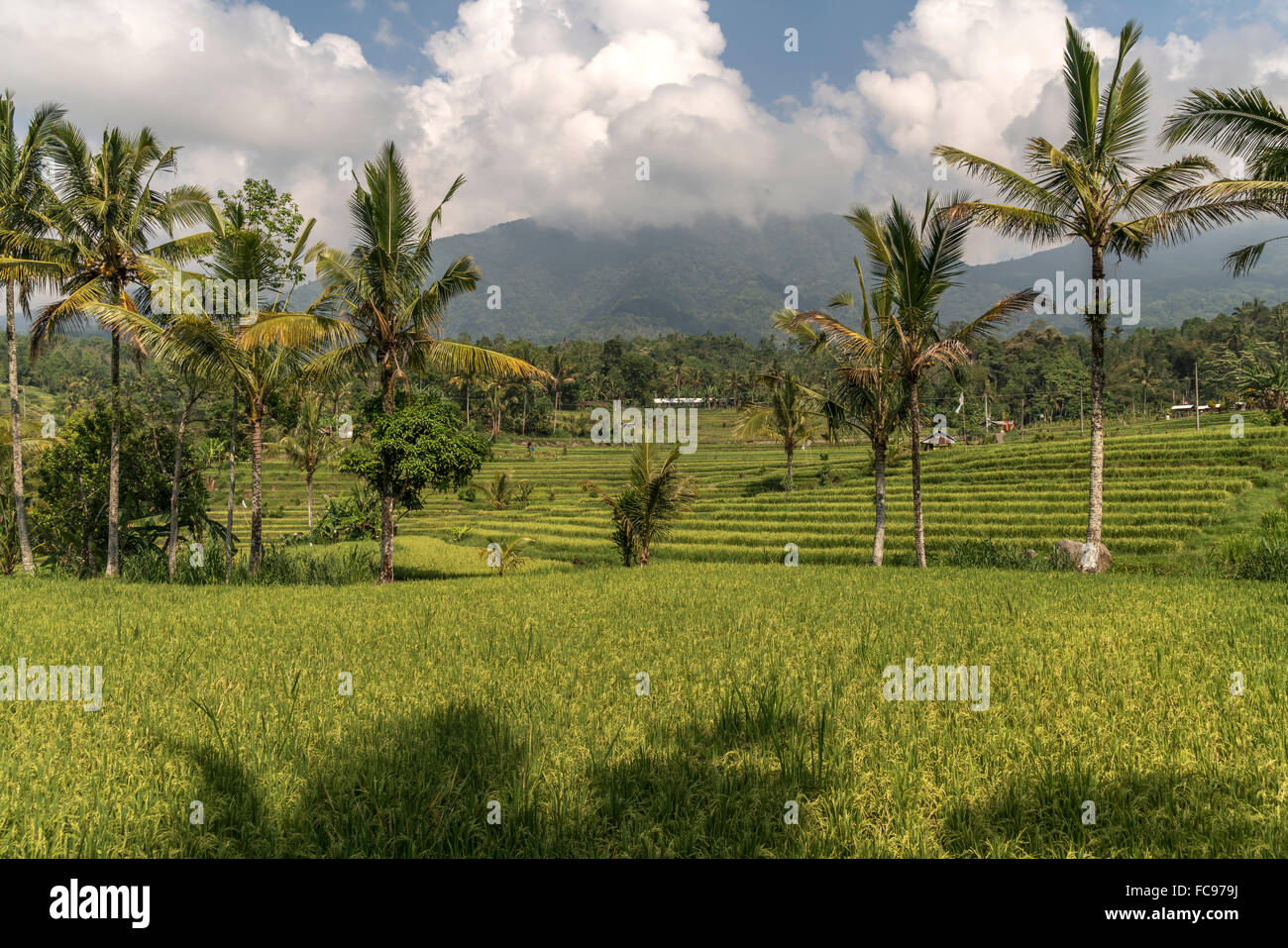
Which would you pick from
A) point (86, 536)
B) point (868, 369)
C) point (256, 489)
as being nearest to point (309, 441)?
point (86, 536)

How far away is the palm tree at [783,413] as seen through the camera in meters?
21.8

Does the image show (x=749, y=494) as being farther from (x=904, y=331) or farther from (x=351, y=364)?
(x=351, y=364)

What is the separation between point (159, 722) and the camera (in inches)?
199

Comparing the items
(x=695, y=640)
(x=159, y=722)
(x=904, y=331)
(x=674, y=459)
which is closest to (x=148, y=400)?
(x=674, y=459)

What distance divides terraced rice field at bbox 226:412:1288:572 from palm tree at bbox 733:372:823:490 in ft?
10.8

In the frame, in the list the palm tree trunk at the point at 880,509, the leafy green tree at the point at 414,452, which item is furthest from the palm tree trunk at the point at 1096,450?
the leafy green tree at the point at 414,452

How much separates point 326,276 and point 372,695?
1342cm

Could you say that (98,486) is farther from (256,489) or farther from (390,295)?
(390,295)

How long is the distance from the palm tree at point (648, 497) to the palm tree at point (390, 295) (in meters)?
5.07

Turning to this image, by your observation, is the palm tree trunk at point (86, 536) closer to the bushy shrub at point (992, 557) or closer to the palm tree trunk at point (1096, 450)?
the bushy shrub at point (992, 557)

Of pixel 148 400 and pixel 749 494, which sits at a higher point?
pixel 148 400

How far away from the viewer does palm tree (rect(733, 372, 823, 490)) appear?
2184 centimetres

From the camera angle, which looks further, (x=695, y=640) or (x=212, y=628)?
(x=212, y=628)

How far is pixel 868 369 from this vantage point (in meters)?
19.0
